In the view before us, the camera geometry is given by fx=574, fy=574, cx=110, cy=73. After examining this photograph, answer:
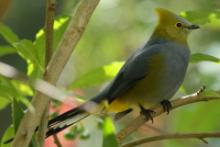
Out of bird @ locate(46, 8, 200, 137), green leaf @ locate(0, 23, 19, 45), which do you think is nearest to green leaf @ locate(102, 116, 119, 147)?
green leaf @ locate(0, 23, 19, 45)

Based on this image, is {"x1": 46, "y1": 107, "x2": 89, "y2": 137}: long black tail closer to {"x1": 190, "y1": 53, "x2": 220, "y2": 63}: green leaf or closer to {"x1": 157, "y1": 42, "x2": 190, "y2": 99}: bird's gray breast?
{"x1": 190, "y1": 53, "x2": 220, "y2": 63}: green leaf

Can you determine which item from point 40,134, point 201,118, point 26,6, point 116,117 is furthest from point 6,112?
point 40,134

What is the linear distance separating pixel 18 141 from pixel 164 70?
5.10 ft

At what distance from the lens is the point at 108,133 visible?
1117 mm

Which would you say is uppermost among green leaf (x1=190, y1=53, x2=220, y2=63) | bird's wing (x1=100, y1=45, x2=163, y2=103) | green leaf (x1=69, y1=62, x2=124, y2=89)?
green leaf (x1=190, y1=53, x2=220, y2=63)

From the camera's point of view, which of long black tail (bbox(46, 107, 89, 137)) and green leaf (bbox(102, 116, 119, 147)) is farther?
long black tail (bbox(46, 107, 89, 137))

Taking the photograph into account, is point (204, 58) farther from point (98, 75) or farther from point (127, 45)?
point (127, 45)

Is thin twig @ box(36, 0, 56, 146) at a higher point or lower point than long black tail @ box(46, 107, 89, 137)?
higher

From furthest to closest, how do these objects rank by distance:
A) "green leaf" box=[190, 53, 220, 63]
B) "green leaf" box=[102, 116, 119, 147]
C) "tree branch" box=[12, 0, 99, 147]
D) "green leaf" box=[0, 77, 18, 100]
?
"green leaf" box=[190, 53, 220, 63] → "green leaf" box=[0, 77, 18, 100] → "tree branch" box=[12, 0, 99, 147] → "green leaf" box=[102, 116, 119, 147]

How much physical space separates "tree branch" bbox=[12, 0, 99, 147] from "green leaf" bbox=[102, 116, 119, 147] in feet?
0.85

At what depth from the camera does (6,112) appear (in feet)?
8.76

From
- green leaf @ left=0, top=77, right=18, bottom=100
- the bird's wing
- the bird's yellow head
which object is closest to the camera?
green leaf @ left=0, top=77, right=18, bottom=100

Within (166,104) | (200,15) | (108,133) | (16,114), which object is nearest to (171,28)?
(166,104)

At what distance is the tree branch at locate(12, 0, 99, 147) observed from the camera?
1349mm
